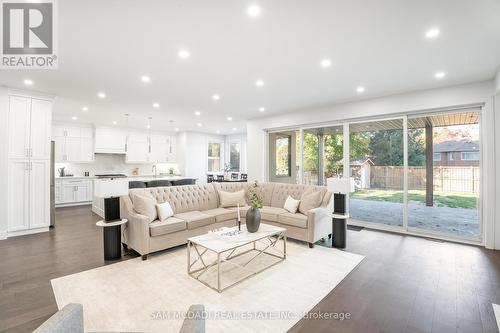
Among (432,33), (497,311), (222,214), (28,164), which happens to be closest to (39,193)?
(28,164)

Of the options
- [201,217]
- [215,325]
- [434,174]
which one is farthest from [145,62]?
[434,174]

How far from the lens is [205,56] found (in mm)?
3172

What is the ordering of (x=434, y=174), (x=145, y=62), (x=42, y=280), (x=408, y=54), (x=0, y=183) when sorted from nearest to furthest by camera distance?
(x=42, y=280) → (x=408, y=54) → (x=145, y=62) → (x=0, y=183) → (x=434, y=174)

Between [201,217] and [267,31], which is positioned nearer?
[267,31]

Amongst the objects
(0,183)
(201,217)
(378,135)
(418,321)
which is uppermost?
(378,135)

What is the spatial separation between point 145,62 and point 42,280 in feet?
10.2

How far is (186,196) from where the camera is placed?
14.5 ft

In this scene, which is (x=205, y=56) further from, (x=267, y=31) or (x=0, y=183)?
(x=0, y=183)

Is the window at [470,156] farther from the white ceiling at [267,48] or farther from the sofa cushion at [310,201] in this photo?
the sofa cushion at [310,201]

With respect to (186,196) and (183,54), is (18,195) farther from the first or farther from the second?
(183,54)

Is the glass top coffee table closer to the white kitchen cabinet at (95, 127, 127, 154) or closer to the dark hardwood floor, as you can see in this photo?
the dark hardwood floor

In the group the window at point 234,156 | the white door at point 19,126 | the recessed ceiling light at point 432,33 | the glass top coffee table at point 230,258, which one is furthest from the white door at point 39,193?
the window at point 234,156

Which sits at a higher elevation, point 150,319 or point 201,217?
point 201,217

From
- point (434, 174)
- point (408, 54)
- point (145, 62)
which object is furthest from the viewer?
point (434, 174)
